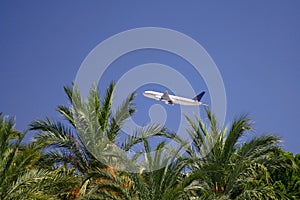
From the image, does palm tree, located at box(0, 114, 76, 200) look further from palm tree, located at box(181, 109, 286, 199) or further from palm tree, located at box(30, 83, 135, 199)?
palm tree, located at box(181, 109, 286, 199)

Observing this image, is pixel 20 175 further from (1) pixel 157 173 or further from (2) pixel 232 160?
(2) pixel 232 160

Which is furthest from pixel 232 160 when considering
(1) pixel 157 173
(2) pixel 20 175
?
(2) pixel 20 175

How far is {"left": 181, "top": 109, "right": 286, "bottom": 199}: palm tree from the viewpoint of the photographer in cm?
1811

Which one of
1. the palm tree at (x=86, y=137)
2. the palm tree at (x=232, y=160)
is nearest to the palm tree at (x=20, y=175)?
the palm tree at (x=86, y=137)

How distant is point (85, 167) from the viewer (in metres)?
18.0

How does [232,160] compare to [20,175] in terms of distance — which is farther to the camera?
[232,160]

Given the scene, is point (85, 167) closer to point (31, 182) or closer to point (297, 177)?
point (31, 182)

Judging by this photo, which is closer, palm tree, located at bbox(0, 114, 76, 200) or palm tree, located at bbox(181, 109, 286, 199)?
palm tree, located at bbox(0, 114, 76, 200)

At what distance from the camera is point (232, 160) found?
62.0 ft

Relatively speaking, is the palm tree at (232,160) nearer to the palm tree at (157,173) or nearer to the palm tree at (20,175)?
the palm tree at (157,173)

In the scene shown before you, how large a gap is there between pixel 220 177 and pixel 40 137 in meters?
5.78

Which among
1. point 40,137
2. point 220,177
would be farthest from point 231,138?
point 40,137

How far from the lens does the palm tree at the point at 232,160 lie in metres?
18.1

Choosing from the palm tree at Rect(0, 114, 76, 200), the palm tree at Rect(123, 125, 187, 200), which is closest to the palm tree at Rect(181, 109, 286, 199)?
the palm tree at Rect(123, 125, 187, 200)
